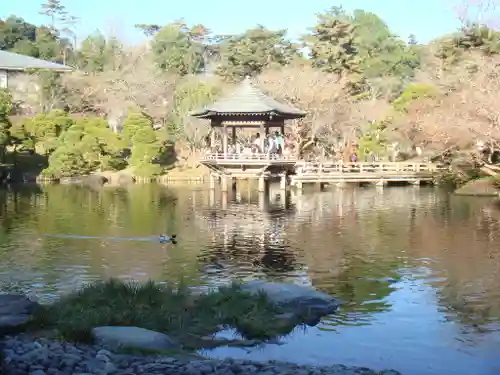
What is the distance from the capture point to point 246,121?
27.4 metres

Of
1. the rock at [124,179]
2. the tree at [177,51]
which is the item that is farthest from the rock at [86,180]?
the tree at [177,51]

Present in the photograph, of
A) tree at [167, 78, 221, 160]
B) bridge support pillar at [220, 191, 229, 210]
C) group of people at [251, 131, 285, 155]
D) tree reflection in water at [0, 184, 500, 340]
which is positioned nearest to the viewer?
tree reflection in water at [0, 184, 500, 340]

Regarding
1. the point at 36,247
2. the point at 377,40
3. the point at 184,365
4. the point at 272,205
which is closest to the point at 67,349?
the point at 184,365

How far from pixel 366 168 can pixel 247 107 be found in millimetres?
7949

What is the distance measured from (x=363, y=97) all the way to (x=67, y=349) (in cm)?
3617

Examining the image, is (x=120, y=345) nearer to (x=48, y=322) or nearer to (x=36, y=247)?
(x=48, y=322)

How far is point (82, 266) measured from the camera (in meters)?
12.5

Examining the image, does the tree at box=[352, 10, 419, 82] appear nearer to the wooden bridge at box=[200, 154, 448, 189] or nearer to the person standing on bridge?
the wooden bridge at box=[200, 154, 448, 189]

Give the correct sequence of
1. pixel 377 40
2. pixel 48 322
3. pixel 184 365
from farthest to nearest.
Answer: pixel 377 40 < pixel 48 322 < pixel 184 365

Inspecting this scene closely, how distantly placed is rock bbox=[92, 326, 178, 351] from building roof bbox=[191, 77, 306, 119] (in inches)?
748

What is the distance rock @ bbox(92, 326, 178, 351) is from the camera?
730cm

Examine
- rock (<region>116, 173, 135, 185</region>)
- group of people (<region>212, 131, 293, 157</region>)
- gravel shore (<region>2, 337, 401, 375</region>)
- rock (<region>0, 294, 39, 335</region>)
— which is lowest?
gravel shore (<region>2, 337, 401, 375</region>)

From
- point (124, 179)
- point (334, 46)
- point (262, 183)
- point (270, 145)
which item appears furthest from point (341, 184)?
point (334, 46)

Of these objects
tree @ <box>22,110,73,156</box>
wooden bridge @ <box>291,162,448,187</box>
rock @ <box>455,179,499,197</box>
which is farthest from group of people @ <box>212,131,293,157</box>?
tree @ <box>22,110,73,156</box>
